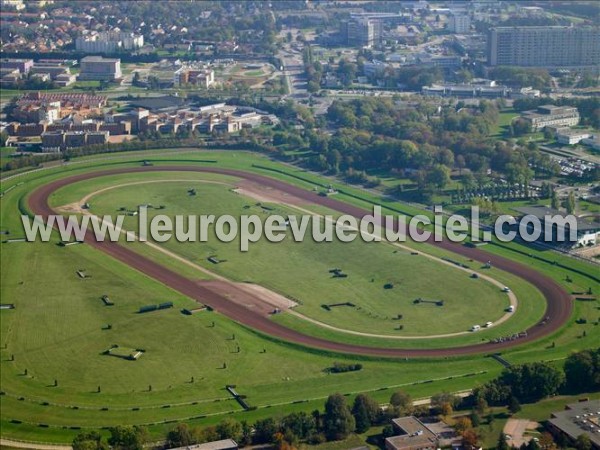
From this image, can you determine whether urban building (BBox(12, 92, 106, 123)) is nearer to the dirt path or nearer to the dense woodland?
the dirt path

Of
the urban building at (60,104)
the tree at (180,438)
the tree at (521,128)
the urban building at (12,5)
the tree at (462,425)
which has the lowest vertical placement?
the tree at (462,425)

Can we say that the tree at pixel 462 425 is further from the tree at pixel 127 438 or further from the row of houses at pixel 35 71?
Answer: the row of houses at pixel 35 71

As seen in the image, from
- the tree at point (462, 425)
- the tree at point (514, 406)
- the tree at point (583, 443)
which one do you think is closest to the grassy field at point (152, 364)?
the tree at point (514, 406)

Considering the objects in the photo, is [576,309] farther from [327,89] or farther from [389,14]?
[389,14]

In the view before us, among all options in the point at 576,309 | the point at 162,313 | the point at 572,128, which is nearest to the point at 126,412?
the point at 162,313

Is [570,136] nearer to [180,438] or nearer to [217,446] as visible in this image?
[217,446]

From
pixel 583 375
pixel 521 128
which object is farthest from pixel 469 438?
pixel 521 128
